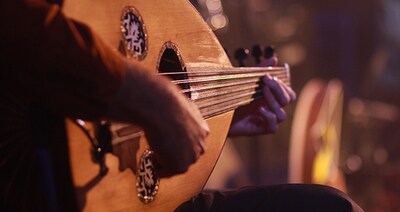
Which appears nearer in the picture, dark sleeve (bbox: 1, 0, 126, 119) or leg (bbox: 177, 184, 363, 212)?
dark sleeve (bbox: 1, 0, 126, 119)

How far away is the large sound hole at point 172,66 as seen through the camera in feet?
4.98

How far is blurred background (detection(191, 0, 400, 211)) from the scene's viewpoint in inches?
163

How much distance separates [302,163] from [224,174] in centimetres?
84

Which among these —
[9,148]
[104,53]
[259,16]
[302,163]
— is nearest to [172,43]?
[104,53]

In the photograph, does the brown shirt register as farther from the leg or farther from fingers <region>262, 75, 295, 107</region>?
fingers <region>262, 75, 295, 107</region>

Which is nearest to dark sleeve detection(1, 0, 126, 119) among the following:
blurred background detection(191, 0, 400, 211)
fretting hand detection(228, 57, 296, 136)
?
fretting hand detection(228, 57, 296, 136)

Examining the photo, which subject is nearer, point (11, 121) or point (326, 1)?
point (11, 121)

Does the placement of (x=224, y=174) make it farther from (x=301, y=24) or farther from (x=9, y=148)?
(x=9, y=148)

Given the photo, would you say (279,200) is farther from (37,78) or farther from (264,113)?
(37,78)

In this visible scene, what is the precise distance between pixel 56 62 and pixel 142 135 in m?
0.37

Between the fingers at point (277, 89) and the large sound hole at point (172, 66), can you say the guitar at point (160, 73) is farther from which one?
the fingers at point (277, 89)

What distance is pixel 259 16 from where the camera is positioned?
543cm

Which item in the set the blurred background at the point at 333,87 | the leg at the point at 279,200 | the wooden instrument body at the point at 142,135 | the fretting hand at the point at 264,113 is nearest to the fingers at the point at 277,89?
the fretting hand at the point at 264,113

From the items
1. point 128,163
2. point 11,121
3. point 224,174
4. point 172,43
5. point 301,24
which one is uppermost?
point 301,24
